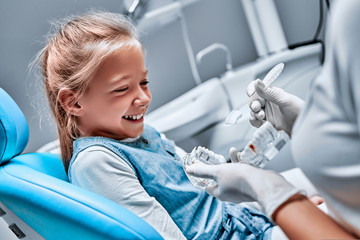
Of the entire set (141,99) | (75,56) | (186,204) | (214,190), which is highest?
(75,56)

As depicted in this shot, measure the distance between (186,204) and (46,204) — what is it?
30 cm

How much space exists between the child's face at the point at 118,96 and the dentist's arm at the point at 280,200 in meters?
0.36

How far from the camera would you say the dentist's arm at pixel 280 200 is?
45 cm

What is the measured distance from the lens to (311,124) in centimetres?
42

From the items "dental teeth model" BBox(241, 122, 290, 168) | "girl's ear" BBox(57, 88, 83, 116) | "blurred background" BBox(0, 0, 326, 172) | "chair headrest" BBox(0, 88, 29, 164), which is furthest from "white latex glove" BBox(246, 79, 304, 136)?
"blurred background" BBox(0, 0, 326, 172)

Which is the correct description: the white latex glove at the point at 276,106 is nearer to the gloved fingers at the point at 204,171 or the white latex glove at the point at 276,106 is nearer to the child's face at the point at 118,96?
the gloved fingers at the point at 204,171

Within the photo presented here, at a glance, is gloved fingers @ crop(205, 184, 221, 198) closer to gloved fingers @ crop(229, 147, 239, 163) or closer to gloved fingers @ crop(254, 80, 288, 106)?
gloved fingers @ crop(229, 147, 239, 163)

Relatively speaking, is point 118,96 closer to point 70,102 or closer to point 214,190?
point 70,102

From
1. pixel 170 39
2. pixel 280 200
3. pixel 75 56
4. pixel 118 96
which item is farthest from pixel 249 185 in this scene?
A: pixel 170 39

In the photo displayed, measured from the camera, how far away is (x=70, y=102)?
88 cm

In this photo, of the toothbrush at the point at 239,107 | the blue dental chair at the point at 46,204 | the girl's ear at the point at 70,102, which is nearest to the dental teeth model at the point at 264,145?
the toothbrush at the point at 239,107

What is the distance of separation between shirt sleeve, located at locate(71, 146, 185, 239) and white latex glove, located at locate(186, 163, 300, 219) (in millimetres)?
173

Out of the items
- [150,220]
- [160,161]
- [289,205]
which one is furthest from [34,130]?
[289,205]

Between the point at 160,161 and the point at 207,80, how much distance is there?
735mm
